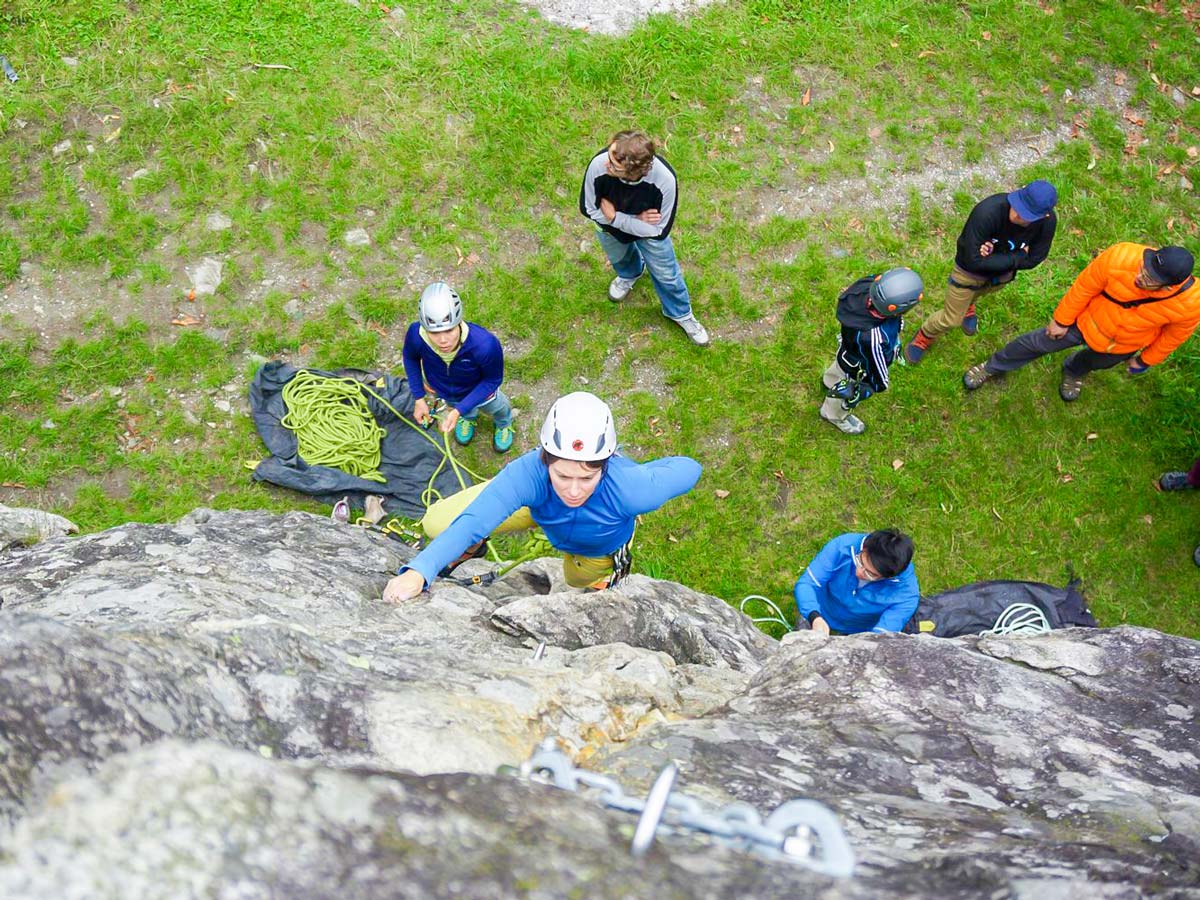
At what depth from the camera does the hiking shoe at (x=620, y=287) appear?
7.33 metres

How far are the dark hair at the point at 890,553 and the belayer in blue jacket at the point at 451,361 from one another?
2993mm

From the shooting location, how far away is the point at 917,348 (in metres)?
7.36

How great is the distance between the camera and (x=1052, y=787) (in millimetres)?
2807

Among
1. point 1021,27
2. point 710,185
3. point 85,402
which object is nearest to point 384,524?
point 85,402

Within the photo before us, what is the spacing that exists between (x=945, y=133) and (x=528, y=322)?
5113 millimetres

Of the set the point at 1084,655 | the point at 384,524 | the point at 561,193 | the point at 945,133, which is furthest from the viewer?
the point at 945,133

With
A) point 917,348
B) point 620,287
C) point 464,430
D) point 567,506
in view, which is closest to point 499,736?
point 567,506

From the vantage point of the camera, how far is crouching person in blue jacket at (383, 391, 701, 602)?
3.80m

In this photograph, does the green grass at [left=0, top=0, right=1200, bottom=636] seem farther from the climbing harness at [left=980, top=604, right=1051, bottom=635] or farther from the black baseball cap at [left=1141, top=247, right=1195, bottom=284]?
the black baseball cap at [left=1141, top=247, right=1195, bottom=284]

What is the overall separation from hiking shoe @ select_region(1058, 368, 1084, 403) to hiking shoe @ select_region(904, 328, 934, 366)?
1251 millimetres

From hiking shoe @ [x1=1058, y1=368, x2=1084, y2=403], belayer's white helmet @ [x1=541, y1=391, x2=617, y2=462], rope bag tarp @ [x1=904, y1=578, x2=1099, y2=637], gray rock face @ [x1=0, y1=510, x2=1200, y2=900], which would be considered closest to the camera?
gray rock face @ [x1=0, y1=510, x2=1200, y2=900]

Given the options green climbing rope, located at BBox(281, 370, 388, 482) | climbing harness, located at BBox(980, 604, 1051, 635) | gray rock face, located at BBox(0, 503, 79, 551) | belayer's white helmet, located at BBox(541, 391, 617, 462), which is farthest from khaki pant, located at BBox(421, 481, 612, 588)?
climbing harness, located at BBox(980, 604, 1051, 635)

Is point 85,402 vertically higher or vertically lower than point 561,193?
lower

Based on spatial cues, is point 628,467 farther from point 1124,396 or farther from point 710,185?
point 1124,396
